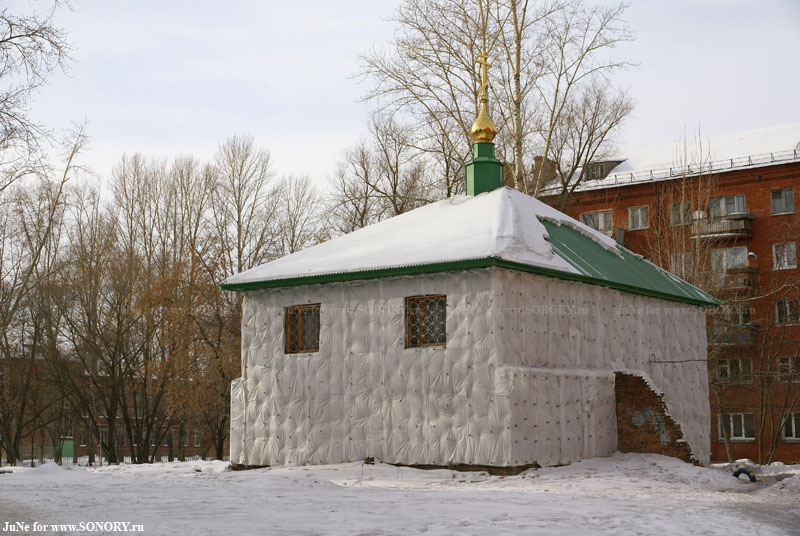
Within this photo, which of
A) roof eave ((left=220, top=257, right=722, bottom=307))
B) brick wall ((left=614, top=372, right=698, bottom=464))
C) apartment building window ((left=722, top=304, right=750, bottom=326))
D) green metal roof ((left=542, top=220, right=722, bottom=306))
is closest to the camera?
roof eave ((left=220, top=257, right=722, bottom=307))

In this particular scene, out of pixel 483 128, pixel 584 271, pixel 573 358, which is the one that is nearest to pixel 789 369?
pixel 483 128

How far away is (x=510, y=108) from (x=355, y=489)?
1986cm

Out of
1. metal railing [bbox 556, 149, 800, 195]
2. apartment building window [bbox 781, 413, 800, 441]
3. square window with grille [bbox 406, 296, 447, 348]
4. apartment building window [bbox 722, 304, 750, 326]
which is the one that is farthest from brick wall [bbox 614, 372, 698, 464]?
apartment building window [bbox 781, 413, 800, 441]

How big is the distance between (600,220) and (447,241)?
28322 mm

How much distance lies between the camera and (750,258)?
3928 cm

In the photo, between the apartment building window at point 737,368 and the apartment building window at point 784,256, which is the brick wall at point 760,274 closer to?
the apartment building window at point 784,256

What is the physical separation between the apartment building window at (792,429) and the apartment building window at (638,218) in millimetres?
10843

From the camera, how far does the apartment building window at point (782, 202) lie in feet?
128

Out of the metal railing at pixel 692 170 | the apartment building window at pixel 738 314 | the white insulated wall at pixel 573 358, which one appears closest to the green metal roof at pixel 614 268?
the white insulated wall at pixel 573 358

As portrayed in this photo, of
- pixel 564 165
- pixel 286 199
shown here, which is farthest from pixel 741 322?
pixel 286 199

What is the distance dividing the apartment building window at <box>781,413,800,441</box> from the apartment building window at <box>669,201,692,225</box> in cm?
1005

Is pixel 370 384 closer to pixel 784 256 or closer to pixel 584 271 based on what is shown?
pixel 584 271

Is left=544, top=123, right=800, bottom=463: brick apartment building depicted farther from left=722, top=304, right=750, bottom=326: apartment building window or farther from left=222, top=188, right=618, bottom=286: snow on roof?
left=222, top=188, right=618, bottom=286: snow on roof

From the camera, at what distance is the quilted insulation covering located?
50.8ft
